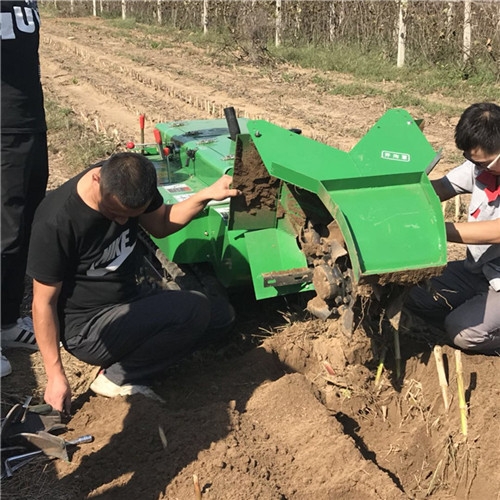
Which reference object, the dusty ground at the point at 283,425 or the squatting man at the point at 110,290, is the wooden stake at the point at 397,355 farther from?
the squatting man at the point at 110,290

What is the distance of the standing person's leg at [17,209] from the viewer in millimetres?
4039

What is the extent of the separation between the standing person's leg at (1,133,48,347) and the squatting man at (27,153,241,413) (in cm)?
68

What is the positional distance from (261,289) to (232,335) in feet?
2.37

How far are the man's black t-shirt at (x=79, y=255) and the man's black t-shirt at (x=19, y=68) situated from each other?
804 millimetres

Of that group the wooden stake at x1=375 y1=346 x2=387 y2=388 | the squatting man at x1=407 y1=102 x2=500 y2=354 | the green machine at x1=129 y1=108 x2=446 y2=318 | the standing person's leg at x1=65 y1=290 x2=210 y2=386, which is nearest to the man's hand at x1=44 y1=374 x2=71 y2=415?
the standing person's leg at x1=65 y1=290 x2=210 y2=386

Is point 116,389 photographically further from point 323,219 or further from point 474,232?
point 474,232

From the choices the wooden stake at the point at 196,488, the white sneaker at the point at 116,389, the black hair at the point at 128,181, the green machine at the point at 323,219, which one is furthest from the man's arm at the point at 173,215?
the wooden stake at the point at 196,488

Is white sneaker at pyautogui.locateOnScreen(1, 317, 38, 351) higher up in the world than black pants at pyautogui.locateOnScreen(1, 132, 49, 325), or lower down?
lower down

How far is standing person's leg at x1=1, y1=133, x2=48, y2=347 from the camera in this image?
404 cm

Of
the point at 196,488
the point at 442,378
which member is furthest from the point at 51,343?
the point at 442,378

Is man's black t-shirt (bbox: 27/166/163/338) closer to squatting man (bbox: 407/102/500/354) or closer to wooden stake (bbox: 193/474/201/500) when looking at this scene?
wooden stake (bbox: 193/474/201/500)

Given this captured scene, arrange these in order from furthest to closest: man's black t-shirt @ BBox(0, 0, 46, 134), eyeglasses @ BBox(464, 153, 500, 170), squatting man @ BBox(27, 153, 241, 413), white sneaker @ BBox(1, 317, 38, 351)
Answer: white sneaker @ BBox(1, 317, 38, 351) < man's black t-shirt @ BBox(0, 0, 46, 134) < eyeglasses @ BBox(464, 153, 500, 170) < squatting man @ BBox(27, 153, 241, 413)

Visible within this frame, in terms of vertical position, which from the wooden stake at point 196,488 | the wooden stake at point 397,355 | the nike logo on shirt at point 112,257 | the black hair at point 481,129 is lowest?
the wooden stake at point 196,488

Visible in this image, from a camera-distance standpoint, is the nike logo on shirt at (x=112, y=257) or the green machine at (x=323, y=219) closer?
the green machine at (x=323, y=219)
